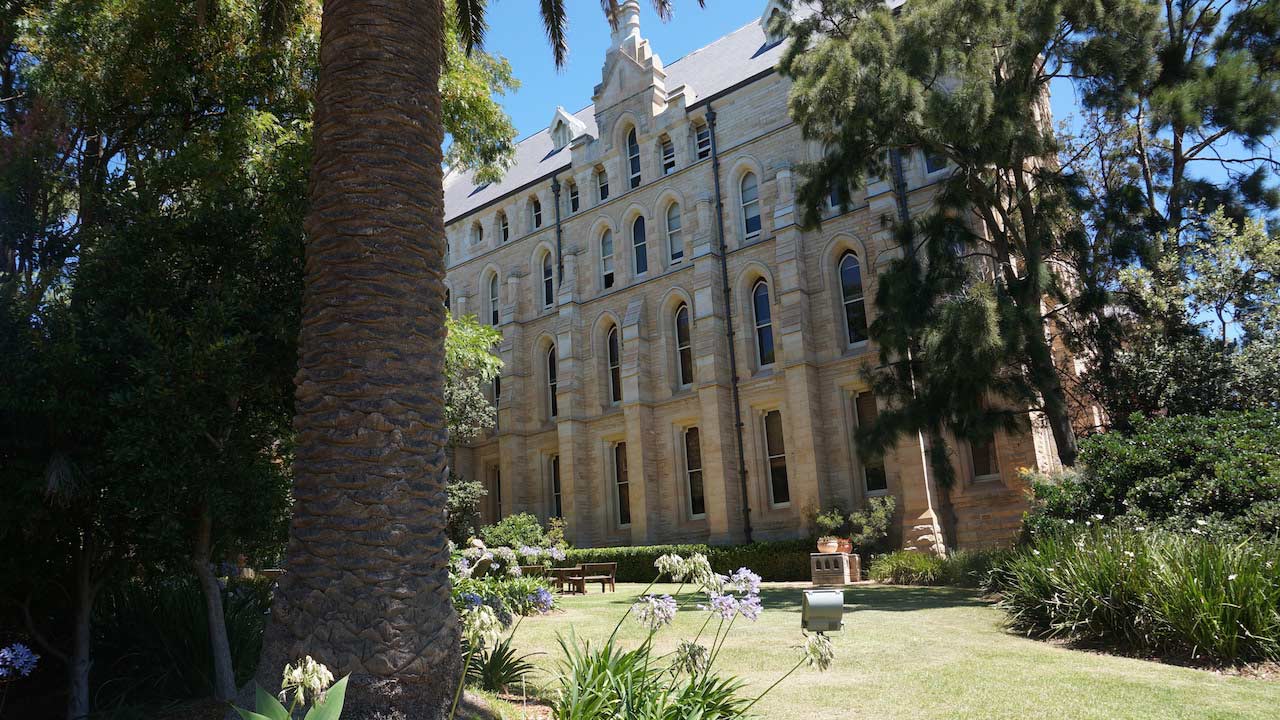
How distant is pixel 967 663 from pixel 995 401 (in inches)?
425

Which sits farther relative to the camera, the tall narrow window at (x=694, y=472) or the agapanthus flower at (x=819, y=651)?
the tall narrow window at (x=694, y=472)

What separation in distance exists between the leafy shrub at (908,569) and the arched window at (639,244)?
47.8 feet

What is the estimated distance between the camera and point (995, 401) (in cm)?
1786

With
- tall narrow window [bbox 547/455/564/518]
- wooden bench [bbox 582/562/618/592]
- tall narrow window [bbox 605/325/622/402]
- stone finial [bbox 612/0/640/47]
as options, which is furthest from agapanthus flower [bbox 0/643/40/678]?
stone finial [bbox 612/0/640/47]

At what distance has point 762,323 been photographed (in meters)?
26.6

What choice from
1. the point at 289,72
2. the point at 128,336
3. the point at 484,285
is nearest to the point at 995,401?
the point at 289,72

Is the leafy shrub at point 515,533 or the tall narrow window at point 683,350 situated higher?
the tall narrow window at point 683,350

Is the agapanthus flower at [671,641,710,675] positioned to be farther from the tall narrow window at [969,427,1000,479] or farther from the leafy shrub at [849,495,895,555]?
the tall narrow window at [969,427,1000,479]

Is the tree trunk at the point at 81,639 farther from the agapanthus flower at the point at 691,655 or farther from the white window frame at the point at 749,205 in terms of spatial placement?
the white window frame at the point at 749,205

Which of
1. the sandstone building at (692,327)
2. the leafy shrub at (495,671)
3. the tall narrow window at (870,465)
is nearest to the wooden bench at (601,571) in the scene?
the sandstone building at (692,327)

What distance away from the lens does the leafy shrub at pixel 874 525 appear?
20953 millimetres

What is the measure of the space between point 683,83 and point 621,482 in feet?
52.4

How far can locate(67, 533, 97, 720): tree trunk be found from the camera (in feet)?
24.3

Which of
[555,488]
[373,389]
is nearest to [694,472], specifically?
[555,488]
